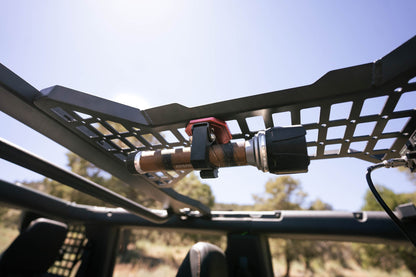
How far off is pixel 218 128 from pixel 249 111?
11 cm

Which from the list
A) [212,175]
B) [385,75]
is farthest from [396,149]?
[212,175]

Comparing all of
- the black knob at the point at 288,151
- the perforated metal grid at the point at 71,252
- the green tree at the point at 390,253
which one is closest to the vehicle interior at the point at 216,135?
the black knob at the point at 288,151

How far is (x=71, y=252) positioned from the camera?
1.95 metres

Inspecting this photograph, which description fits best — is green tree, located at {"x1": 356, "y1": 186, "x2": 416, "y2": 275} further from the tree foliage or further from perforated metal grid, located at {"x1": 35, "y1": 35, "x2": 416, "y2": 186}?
perforated metal grid, located at {"x1": 35, "y1": 35, "x2": 416, "y2": 186}

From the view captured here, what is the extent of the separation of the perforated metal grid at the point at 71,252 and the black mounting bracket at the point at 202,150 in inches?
80.1

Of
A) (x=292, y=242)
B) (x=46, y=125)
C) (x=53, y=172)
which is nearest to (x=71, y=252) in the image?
(x=53, y=172)

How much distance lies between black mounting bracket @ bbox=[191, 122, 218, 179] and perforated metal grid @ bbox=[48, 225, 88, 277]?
6.68 ft

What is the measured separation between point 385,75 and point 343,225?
1.37 meters

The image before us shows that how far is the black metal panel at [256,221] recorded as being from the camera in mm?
1402

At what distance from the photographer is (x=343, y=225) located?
1.45 meters

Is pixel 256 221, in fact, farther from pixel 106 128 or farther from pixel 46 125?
Answer: pixel 46 125

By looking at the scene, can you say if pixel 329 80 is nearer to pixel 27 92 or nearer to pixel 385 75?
pixel 385 75

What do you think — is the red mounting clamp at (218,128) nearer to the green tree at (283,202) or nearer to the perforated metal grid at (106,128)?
the perforated metal grid at (106,128)

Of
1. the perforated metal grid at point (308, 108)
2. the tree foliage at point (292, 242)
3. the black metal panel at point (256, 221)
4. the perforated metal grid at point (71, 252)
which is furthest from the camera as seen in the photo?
the tree foliage at point (292, 242)
